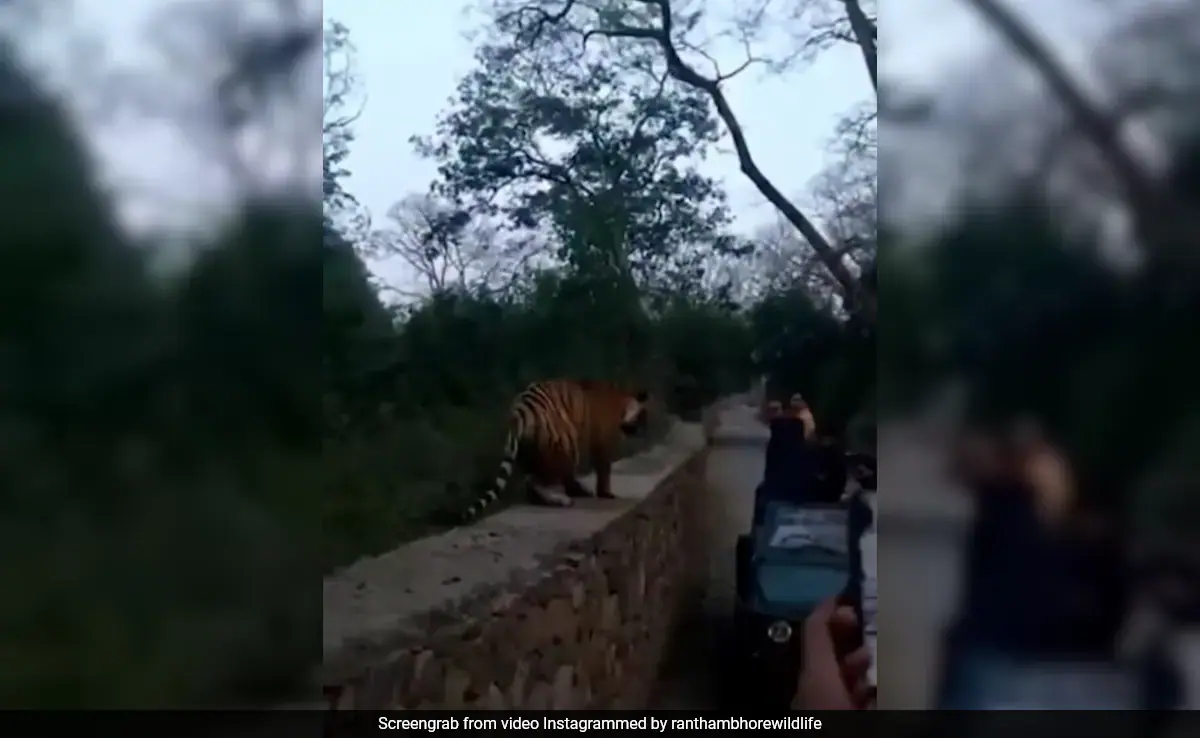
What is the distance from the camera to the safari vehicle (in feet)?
9.29

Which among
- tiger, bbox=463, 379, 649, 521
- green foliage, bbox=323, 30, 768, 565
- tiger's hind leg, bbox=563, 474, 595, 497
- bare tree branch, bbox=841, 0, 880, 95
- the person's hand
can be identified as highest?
bare tree branch, bbox=841, 0, 880, 95

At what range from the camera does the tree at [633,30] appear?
287 centimetres

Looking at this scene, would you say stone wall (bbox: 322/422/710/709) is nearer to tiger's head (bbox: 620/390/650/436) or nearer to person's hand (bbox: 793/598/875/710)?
tiger's head (bbox: 620/390/650/436)

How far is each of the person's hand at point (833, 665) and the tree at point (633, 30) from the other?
0.77m

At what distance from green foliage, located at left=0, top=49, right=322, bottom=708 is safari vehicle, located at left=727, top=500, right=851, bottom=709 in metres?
1.06

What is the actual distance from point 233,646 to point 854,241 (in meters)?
1.80

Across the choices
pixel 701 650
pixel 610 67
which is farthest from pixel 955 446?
pixel 610 67

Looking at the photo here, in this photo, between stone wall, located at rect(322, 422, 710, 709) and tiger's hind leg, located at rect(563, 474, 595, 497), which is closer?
stone wall, located at rect(322, 422, 710, 709)

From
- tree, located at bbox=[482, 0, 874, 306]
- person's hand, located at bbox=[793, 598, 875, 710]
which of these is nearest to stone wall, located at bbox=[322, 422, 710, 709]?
person's hand, located at bbox=[793, 598, 875, 710]

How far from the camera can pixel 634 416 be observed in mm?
2920

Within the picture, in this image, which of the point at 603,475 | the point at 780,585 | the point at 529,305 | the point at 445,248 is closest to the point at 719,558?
the point at 780,585

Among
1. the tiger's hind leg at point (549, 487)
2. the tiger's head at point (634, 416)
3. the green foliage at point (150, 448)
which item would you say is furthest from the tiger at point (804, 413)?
the green foliage at point (150, 448)

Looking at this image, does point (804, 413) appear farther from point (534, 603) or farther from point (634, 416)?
point (534, 603)

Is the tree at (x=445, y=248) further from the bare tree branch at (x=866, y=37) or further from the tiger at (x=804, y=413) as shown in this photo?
the bare tree branch at (x=866, y=37)
